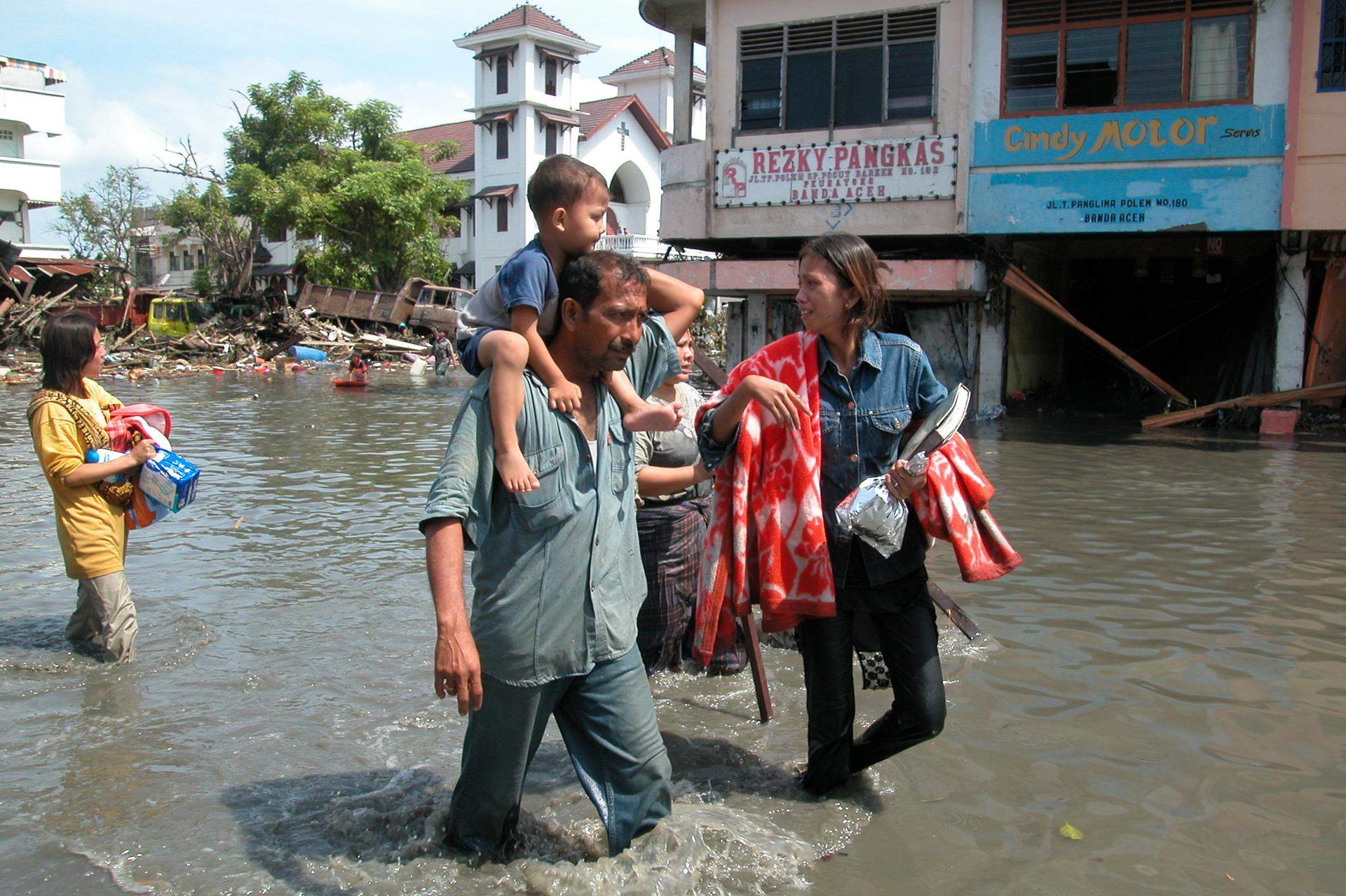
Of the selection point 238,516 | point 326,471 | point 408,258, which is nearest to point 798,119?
point 326,471

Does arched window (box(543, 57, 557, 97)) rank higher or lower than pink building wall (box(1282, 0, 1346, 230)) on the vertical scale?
higher

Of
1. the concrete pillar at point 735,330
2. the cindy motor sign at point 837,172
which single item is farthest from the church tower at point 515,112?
the cindy motor sign at point 837,172

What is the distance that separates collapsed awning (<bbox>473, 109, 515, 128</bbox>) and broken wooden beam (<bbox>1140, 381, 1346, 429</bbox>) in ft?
116

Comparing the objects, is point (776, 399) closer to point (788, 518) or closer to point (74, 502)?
point (788, 518)

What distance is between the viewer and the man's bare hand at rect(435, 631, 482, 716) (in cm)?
267

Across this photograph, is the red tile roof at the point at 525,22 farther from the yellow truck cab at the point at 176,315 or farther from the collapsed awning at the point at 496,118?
the yellow truck cab at the point at 176,315

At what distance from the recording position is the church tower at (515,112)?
4494 cm

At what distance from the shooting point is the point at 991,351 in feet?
55.7

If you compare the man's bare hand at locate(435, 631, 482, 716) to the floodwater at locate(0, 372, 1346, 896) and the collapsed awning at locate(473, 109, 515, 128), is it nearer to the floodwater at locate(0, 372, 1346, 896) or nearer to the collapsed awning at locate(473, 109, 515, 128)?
the floodwater at locate(0, 372, 1346, 896)

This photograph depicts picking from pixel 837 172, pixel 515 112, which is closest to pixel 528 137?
pixel 515 112

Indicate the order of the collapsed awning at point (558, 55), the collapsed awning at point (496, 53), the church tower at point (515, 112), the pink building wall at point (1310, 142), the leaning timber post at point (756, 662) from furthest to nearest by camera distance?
the collapsed awning at point (558, 55)
the collapsed awning at point (496, 53)
the church tower at point (515, 112)
the pink building wall at point (1310, 142)
the leaning timber post at point (756, 662)

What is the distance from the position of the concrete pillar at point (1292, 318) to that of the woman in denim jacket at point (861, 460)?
13.9 metres

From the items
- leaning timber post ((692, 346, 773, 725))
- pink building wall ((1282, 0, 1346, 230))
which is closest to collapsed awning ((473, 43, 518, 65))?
pink building wall ((1282, 0, 1346, 230))

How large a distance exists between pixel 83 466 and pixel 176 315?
33234 millimetres
